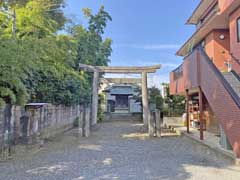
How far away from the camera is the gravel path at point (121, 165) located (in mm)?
5180

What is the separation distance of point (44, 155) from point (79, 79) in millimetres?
9159

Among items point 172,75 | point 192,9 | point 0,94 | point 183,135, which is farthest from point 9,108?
point 192,9

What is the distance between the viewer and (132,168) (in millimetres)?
5832

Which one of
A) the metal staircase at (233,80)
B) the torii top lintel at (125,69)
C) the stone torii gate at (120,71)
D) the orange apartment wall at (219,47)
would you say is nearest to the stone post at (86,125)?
the stone torii gate at (120,71)

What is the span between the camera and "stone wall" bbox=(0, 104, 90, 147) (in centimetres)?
767

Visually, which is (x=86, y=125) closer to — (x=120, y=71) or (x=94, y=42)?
(x=120, y=71)

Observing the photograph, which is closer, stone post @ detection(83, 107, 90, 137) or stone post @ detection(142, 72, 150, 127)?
stone post @ detection(83, 107, 90, 137)

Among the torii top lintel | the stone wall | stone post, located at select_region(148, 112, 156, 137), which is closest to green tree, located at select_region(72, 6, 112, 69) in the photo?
the torii top lintel

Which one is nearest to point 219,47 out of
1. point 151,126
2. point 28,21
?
point 151,126

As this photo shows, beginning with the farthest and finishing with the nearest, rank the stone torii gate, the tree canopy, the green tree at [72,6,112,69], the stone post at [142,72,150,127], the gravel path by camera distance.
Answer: the green tree at [72,6,112,69]
the stone torii gate
the stone post at [142,72,150,127]
the tree canopy
the gravel path

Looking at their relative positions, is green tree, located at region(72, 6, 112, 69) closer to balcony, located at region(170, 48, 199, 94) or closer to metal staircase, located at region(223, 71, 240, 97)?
balcony, located at region(170, 48, 199, 94)

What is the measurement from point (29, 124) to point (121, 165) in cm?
439

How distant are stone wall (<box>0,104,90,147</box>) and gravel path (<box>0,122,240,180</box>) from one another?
0.96 m

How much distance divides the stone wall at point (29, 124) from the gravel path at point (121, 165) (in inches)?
37.9
